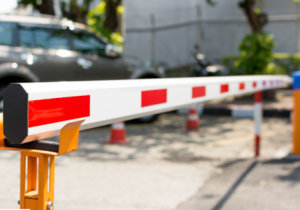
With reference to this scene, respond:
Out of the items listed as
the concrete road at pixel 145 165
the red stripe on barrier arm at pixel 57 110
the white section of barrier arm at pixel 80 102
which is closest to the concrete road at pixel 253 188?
the concrete road at pixel 145 165

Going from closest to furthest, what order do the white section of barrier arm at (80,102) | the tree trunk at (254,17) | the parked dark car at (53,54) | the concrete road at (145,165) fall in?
the white section of barrier arm at (80,102), the concrete road at (145,165), the parked dark car at (53,54), the tree trunk at (254,17)

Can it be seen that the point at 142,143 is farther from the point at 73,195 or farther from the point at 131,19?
the point at 131,19

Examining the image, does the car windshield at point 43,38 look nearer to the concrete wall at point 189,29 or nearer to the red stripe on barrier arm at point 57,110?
the red stripe on barrier arm at point 57,110

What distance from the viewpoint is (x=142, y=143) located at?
654cm

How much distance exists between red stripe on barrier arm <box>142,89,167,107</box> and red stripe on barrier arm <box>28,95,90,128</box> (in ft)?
→ 1.72

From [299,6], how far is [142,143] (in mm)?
11497

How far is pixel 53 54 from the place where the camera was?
278 inches

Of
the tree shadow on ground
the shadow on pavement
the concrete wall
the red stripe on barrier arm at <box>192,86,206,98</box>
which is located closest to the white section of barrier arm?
the red stripe on barrier arm at <box>192,86,206,98</box>

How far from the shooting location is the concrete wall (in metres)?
16.3

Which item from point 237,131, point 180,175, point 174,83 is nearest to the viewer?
point 174,83

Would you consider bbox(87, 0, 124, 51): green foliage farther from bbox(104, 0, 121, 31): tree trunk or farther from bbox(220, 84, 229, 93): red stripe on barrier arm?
bbox(220, 84, 229, 93): red stripe on barrier arm

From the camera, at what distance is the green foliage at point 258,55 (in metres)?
11.9

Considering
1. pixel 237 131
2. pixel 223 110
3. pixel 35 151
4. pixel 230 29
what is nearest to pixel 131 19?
pixel 230 29

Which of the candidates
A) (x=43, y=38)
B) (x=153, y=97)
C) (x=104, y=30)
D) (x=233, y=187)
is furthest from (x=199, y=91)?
(x=104, y=30)
